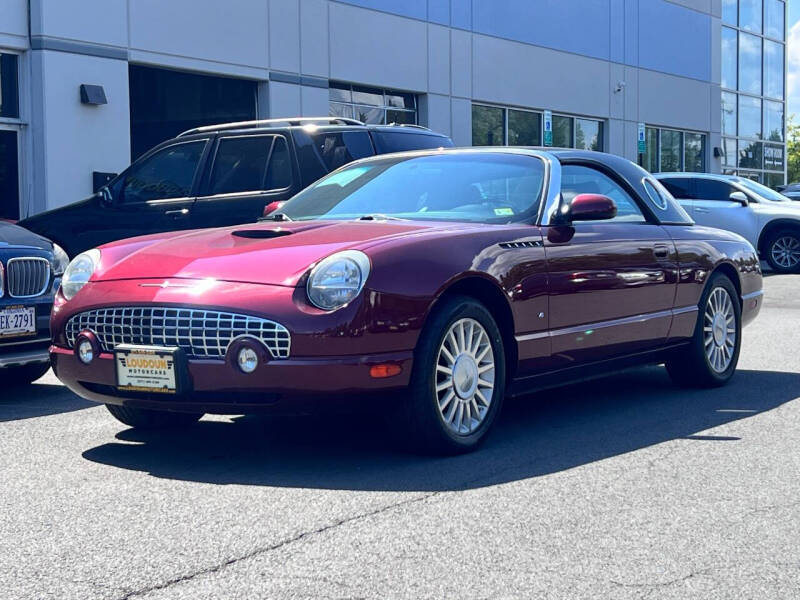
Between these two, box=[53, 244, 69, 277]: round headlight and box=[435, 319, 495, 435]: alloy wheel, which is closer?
box=[435, 319, 495, 435]: alloy wheel

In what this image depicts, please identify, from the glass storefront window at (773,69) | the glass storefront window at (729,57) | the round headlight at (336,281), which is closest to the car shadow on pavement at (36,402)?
the round headlight at (336,281)

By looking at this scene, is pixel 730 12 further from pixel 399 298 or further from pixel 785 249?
pixel 399 298

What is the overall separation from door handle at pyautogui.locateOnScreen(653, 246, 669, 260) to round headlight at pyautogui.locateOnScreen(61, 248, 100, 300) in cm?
315

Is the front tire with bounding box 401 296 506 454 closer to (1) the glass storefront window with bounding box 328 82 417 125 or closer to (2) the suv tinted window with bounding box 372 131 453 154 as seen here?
(2) the suv tinted window with bounding box 372 131 453 154

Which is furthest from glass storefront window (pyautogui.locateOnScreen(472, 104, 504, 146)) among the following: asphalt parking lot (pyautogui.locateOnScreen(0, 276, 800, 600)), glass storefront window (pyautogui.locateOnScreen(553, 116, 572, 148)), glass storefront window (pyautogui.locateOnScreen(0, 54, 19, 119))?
asphalt parking lot (pyautogui.locateOnScreen(0, 276, 800, 600))

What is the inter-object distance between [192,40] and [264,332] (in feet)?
48.0

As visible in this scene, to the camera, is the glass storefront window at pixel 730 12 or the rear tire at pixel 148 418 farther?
the glass storefront window at pixel 730 12

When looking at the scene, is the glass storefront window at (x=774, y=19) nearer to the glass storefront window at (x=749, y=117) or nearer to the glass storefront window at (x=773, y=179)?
the glass storefront window at (x=749, y=117)

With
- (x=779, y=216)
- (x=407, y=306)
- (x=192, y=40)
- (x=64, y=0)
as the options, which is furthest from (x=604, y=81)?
(x=407, y=306)

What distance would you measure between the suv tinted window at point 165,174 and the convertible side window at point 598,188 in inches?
197

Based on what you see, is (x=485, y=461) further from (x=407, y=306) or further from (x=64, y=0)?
(x=64, y=0)

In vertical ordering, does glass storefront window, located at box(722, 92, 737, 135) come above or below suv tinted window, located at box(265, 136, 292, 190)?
above

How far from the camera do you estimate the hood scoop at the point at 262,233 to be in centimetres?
577

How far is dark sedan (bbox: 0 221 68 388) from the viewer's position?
7.11 meters
